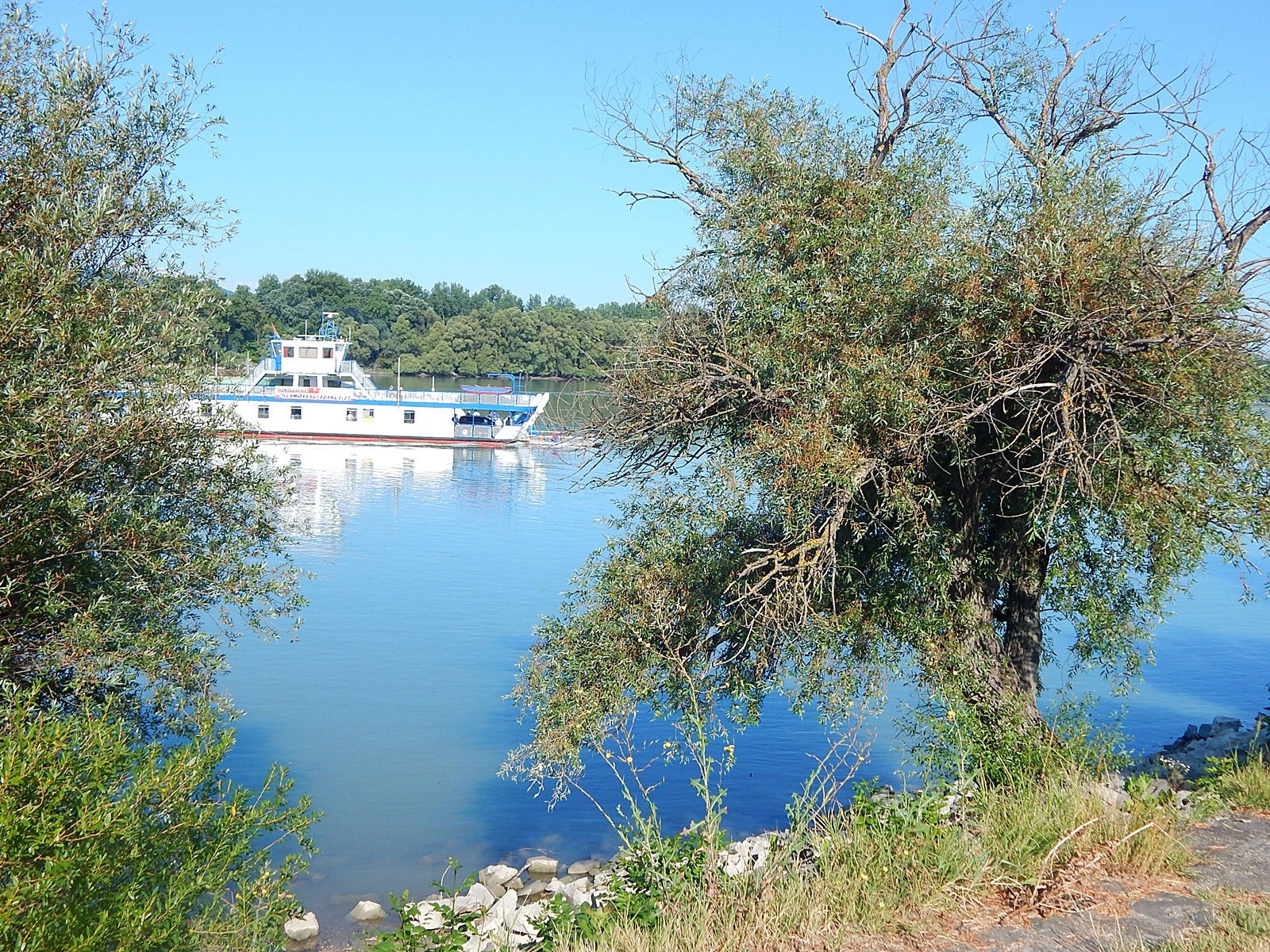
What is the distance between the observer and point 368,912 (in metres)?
11.1

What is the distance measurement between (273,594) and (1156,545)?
748 cm

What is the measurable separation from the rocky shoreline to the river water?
0.63 metres

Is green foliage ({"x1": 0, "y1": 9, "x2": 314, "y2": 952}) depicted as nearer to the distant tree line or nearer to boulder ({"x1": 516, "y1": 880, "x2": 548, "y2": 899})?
boulder ({"x1": 516, "y1": 880, "x2": 548, "y2": 899})

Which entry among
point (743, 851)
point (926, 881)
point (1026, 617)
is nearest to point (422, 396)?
point (743, 851)

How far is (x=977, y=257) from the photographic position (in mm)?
8047

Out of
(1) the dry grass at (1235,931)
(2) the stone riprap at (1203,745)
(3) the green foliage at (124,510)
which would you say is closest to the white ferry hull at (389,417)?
(2) the stone riprap at (1203,745)

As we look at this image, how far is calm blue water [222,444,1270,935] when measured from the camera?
43.8 feet

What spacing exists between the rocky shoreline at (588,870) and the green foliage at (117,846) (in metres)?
1.21

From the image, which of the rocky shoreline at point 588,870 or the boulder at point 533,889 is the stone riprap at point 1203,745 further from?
the boulder at point 533,889

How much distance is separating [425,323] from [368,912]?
10495cm

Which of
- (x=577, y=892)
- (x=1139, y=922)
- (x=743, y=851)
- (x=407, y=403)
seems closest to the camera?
(x=1139, y=922)

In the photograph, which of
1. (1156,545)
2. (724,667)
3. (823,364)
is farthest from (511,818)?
(1156,545)

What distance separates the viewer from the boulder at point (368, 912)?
10992mm

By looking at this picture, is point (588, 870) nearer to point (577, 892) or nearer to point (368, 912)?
point (577, 892)
